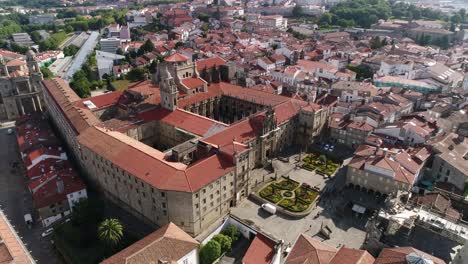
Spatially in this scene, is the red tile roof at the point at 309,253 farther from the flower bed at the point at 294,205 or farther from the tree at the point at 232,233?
the flower bed at the point at 294,205

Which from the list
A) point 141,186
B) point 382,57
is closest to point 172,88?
point 141,186

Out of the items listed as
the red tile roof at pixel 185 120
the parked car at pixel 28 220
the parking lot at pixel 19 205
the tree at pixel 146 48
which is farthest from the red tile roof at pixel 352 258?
the tree at pixel 146 48

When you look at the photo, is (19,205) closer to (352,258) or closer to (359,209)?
(352,258)

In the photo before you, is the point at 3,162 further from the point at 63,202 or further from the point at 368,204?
the point at 368,204

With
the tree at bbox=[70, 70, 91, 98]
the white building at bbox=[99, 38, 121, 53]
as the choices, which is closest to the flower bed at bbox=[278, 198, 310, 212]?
the tree at bbox=[70, 70, 91, 98]

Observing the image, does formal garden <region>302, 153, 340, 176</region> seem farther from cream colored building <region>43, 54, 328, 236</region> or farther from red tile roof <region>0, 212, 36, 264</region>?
red tile roof <region>0, 212, 36, 264</region>

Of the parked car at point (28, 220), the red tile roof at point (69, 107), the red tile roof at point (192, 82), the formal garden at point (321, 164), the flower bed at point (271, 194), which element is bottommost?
the parked car at point (28, 220)
